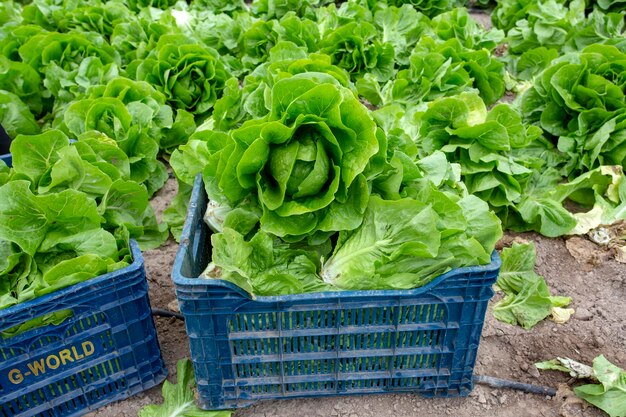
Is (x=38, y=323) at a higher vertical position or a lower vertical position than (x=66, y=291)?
lower

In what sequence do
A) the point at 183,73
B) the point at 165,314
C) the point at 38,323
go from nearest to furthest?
the point at 38,323, the point at 165,314, the point at 183,73

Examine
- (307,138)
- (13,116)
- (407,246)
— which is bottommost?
(13,116)

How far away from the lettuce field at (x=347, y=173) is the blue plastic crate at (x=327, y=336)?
10cm

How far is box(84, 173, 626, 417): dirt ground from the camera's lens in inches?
112

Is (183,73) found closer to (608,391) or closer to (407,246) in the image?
(407,246)

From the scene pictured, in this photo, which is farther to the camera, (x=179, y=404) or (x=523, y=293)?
(x=523, y=293)

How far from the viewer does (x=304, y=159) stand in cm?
236

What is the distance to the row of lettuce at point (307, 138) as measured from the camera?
2.43 metres

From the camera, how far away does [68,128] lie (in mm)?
4078

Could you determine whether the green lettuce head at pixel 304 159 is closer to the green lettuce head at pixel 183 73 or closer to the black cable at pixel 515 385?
the black cable at pixel 515 385

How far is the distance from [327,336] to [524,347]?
1.43m

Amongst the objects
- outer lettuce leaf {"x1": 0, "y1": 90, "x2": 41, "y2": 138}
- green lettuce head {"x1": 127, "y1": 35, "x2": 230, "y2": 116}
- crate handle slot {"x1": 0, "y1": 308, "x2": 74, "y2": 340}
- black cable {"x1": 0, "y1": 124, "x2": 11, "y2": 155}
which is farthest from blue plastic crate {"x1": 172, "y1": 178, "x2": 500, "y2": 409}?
outer lettuce leaf {"x1": 0, "y1": 90, "x2": 41, "y2": 138}

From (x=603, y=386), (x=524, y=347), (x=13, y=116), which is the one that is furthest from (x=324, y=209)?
(x=13, y=116)

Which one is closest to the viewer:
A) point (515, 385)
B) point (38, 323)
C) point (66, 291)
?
point (66, 291)
